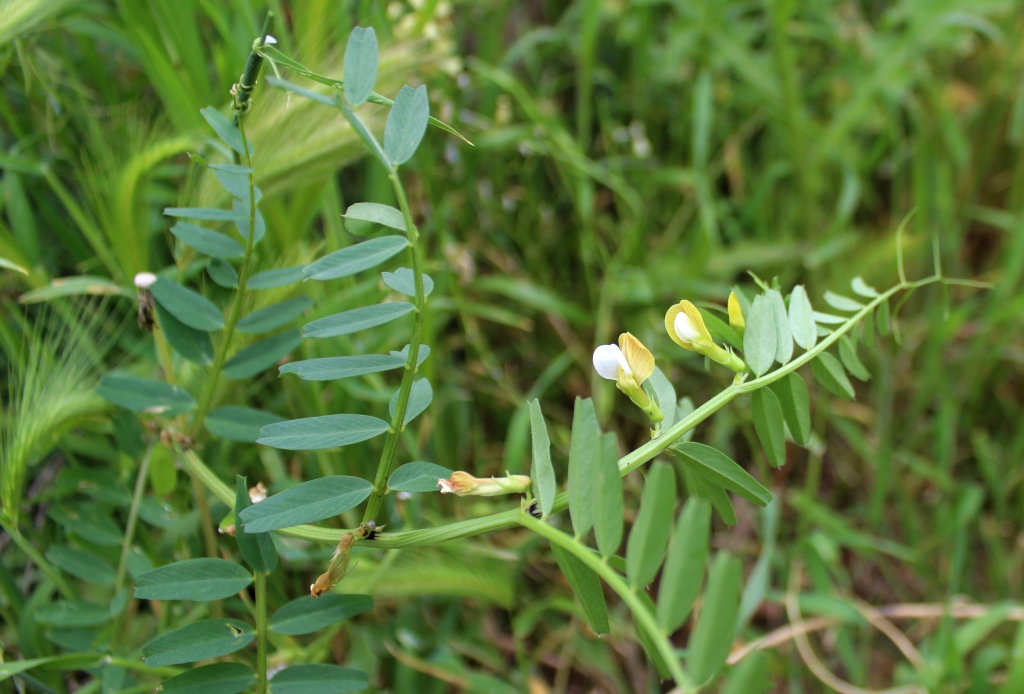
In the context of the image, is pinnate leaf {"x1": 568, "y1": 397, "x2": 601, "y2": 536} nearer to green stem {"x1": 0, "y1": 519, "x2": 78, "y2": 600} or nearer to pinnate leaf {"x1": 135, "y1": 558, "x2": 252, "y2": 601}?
pinnate leaf {"x1": 135, "y1": 558, "x2": 252, "y2": 601}

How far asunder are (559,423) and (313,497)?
66cm

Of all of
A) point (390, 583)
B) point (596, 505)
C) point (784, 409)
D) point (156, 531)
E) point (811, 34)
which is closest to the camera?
point (596, 505)

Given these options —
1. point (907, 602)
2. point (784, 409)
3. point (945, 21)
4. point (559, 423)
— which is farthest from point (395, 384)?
point (945, 21)

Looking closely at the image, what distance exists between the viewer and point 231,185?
0.49 metres

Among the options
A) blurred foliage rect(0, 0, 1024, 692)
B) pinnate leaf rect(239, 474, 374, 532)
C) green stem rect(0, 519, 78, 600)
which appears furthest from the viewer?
blurred foliage rect(0, 0, 1024, 692)

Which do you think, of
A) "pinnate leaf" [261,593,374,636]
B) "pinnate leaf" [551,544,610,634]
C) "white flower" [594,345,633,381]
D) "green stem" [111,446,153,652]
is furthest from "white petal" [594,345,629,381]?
"green stem" [111,446,153,652]

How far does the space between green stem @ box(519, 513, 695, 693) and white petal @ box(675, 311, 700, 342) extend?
14 cm

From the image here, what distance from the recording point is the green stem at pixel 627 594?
0.86 ft

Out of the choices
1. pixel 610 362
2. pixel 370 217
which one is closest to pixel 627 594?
pixel 610 362

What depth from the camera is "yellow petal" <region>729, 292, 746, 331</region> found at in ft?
1.44

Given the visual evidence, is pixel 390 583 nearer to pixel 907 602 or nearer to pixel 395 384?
pixel 395 384

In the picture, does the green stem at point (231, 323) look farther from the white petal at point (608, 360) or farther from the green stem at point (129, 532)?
the white petal at point (608, 360)

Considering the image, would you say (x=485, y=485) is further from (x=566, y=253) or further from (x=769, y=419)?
(x=566, y=253)

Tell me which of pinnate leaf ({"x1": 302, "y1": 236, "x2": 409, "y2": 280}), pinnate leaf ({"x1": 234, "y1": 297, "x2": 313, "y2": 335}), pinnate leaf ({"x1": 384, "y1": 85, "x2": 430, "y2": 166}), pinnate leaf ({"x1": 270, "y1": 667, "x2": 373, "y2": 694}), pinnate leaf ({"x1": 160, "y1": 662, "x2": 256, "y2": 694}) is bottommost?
pinnate leaf ({"x1": 270, "y1": 667, "x2": 373, "y2": 694})
